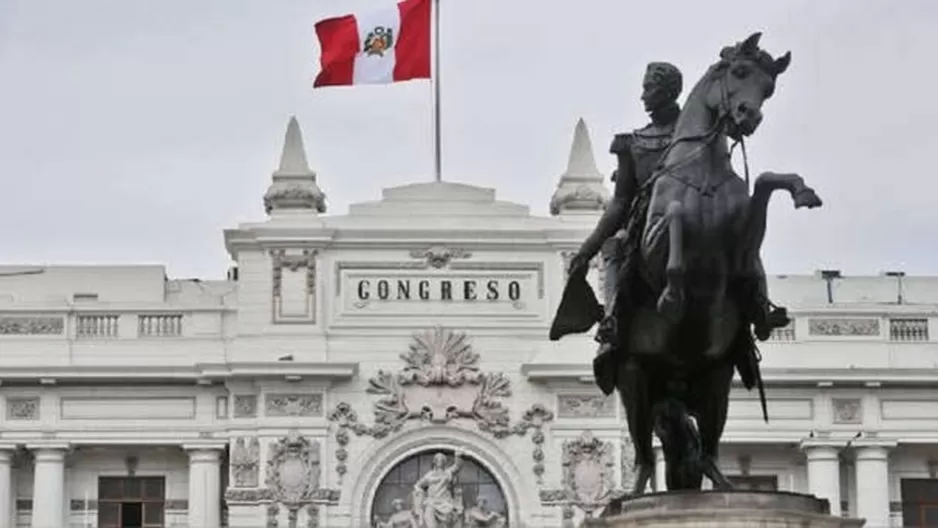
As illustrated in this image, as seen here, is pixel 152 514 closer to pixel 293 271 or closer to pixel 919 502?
pixel 293 271

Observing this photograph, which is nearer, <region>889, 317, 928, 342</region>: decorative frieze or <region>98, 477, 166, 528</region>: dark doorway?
<region>98, 477, 166, 528</region>: dark doorway

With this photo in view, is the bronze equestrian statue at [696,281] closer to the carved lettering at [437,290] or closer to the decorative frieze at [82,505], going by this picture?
the carved lettering at [437,290]

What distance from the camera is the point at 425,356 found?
164ft

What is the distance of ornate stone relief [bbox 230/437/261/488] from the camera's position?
162 ft

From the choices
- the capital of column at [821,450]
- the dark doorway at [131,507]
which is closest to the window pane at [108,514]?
the dark doorway at [131,507]

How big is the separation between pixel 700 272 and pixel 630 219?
101cm

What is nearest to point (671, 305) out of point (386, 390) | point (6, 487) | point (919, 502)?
point (386, 390)

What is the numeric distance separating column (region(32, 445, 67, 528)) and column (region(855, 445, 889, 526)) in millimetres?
17170

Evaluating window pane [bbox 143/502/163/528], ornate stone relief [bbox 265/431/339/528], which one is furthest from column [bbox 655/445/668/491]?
window pane [bbox 143/502/163/528]

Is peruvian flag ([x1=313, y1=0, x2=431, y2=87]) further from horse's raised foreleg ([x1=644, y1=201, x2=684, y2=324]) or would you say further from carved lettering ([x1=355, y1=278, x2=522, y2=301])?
horse's raised foreleg ([x1=644, y1=201, x2=684, y2=324])

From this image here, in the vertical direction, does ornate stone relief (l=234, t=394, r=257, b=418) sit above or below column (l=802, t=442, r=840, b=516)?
above

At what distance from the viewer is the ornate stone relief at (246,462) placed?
162 feet

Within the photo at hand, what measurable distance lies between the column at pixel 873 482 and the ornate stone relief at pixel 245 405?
13.1 metres

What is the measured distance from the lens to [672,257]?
47.1ft
